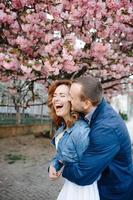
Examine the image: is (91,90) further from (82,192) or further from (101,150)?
(82,192)

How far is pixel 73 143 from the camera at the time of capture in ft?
10.4

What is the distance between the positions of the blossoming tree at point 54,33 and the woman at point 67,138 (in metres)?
3.55

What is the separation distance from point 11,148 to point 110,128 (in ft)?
42.6

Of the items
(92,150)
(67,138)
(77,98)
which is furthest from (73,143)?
(77,98)

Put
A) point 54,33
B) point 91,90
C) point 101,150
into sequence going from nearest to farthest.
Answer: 1. point 101,150
2. point 91,90
3. point 54,33

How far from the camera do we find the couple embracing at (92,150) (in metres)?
2.99

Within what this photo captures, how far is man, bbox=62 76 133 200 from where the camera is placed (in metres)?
2.98

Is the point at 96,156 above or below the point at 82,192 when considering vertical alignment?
above

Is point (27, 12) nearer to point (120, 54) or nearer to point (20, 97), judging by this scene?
point (120, 54)

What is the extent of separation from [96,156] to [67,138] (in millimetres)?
334

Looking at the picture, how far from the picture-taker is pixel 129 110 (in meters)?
52.2

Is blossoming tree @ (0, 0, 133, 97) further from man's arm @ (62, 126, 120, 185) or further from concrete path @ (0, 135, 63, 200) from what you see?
man's arm @ (62, 126, 120, 185)

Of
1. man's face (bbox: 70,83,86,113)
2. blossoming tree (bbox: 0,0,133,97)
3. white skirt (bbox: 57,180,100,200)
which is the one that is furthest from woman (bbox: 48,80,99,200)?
blossoming tree (bbox: 0,0,133,97)

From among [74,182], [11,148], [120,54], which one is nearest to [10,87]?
[11,148]
